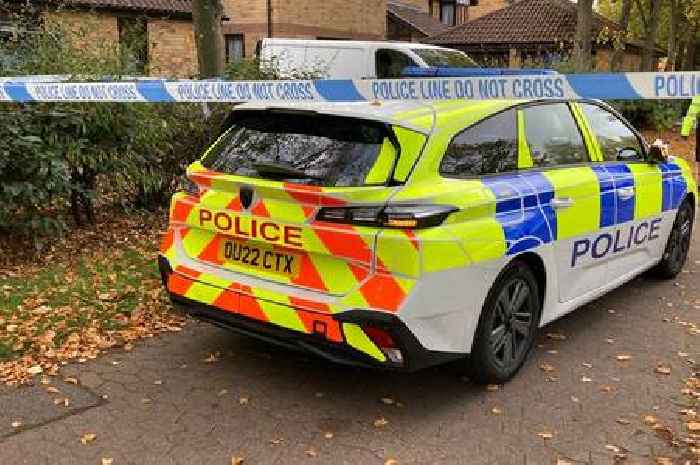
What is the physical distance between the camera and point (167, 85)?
18.9 feet

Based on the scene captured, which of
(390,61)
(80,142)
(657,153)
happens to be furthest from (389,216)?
(390,61)

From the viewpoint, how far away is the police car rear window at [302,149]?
371 cm

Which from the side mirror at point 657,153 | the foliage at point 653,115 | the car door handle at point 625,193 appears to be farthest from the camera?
the foliage at point 653,115

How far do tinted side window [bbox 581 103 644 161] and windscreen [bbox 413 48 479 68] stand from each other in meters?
9.57

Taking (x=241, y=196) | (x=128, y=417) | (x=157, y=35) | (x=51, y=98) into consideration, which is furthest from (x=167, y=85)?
(x=157, y=35)

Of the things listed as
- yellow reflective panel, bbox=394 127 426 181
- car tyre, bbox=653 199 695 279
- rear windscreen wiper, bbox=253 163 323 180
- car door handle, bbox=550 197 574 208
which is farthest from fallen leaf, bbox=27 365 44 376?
car tyre, bbox=653 199 695 279

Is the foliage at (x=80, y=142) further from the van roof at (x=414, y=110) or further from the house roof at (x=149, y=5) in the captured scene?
the house roof at (x=149, y=5)

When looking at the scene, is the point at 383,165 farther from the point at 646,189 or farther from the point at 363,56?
the point at 363,56

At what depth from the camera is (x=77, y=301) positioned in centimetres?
538

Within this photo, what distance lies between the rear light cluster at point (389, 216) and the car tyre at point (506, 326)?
0.62 metres

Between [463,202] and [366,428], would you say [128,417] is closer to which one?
[366,428]

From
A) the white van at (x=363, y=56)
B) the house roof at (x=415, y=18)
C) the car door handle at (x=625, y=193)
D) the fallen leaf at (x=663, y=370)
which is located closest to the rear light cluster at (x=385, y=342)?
the fallen leaf at (x=663, y=370)

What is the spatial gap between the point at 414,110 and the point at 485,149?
46cm

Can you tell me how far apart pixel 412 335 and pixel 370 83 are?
1.84 metres
